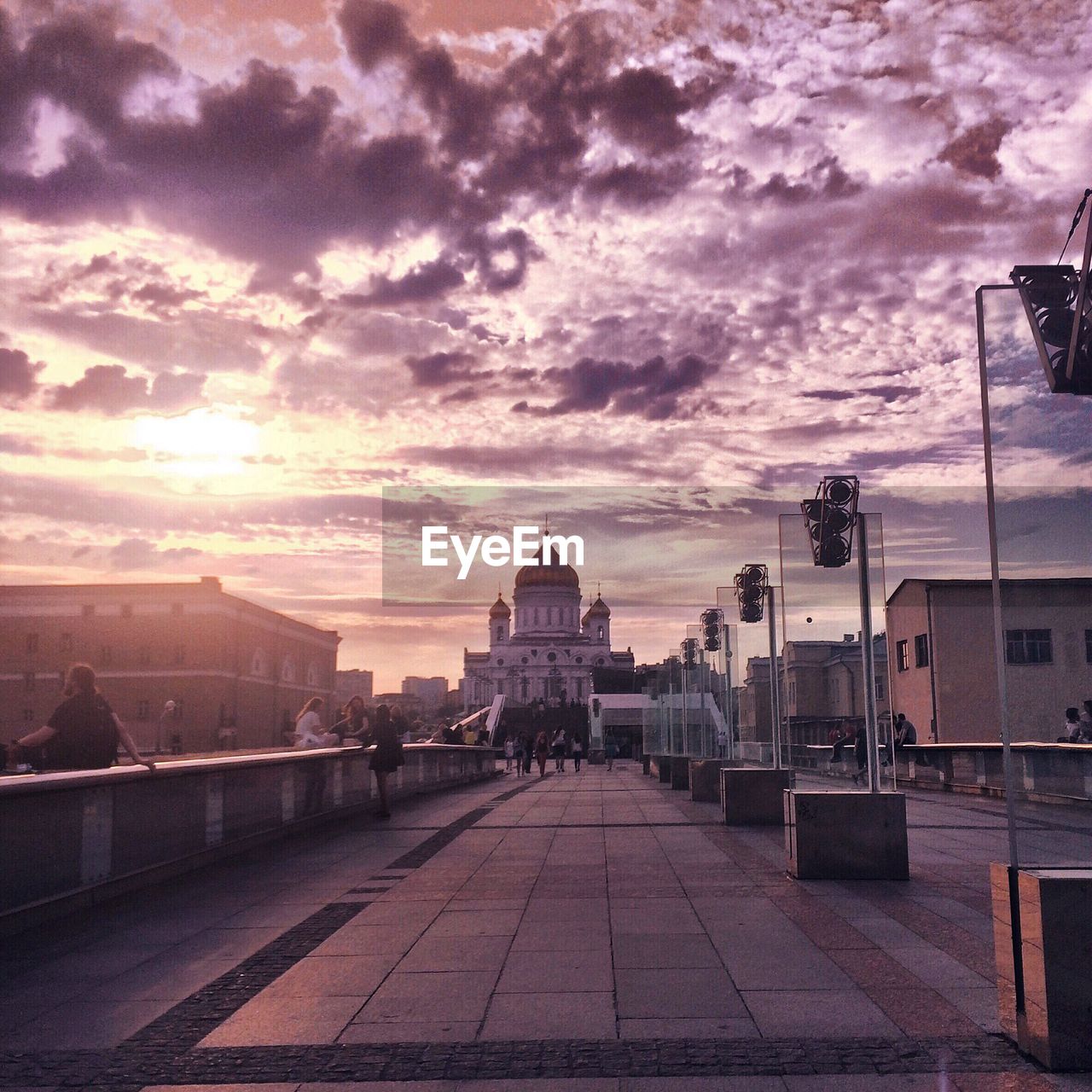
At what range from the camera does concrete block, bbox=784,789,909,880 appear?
9.48 meters

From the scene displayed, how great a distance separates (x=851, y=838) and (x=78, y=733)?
586cm

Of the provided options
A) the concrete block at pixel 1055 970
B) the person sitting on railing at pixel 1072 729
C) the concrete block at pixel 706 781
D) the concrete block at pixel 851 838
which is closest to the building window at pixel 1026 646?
the concrete block at pixel 1055 970

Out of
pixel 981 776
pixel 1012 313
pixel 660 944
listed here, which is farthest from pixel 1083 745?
pixel 981 776

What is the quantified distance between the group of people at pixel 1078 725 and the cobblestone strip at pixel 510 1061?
2.16 meters

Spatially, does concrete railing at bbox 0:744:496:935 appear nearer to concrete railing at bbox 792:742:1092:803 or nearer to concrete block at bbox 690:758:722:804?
concrete railing at bbox 792:742:1092:803

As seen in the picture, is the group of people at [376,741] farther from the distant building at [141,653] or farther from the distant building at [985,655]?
the distant building at [141,653]

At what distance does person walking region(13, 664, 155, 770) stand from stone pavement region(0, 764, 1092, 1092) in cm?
112

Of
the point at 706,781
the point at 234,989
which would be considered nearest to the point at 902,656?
the point at 706,781

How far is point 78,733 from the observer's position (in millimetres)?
9367

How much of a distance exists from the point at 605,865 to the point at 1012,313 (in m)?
6.55

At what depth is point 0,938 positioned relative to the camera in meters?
7.23

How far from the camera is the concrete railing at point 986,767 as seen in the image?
30.6 feet

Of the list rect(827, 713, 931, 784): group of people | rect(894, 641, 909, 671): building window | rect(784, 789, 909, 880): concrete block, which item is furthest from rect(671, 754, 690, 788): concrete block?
rect(894, 641, 909, 671): building window

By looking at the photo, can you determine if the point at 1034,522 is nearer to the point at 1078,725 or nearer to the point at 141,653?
the point at 1078,725
